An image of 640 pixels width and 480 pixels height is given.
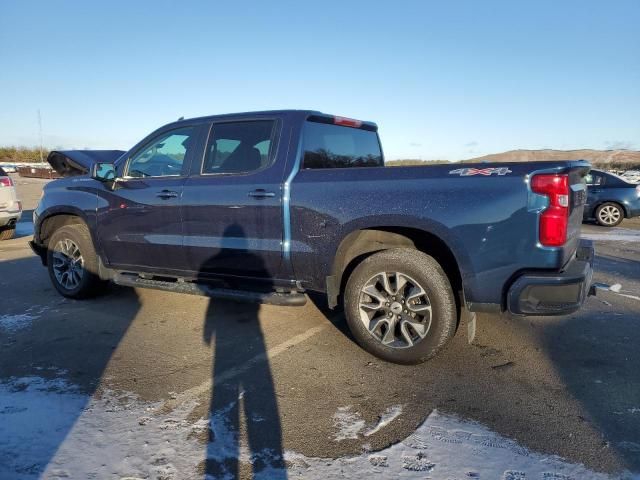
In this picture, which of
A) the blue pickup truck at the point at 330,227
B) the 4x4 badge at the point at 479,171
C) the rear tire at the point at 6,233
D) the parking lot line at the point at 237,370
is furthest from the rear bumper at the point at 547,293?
the rear tire at the point at 6,233

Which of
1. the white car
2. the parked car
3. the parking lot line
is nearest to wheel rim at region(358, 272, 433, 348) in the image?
the parking lot line

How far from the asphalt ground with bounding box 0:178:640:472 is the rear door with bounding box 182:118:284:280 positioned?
0.70m

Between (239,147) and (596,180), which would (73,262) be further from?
(596,180)

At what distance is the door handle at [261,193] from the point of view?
4.09 meters

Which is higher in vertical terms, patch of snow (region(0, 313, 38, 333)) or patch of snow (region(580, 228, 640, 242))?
patch of snow (region(0, 313, 38, 333))

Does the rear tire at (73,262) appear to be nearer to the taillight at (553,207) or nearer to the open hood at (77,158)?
the open hood at (77,158)

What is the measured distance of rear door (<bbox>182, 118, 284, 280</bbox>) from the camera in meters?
4.14

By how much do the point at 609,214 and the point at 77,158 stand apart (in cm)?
Answer: 1275

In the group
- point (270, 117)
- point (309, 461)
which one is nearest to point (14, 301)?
point (270, 117)

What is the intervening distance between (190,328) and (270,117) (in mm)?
2141

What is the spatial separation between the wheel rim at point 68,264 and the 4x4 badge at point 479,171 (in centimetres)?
420

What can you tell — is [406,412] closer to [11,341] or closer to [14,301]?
[11,341]

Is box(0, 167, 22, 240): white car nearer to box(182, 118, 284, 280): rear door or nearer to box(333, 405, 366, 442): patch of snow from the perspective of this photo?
box(182, 118, 284, 280): rear door

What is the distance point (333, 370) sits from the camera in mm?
3709
